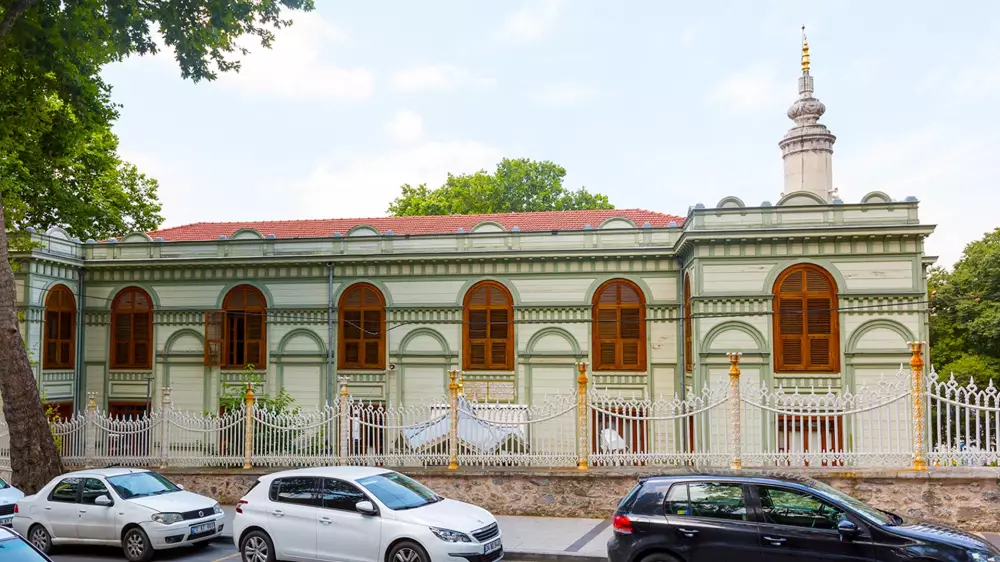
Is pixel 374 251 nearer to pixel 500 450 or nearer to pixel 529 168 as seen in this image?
pixel 500 450

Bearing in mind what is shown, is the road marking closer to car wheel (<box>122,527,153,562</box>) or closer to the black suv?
the black suv

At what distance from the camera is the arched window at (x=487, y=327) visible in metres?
Answer: 22.9

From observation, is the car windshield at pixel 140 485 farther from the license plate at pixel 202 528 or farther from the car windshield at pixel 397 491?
the car windshield at pixel 397 491

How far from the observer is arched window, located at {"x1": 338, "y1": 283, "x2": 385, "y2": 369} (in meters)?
23.5

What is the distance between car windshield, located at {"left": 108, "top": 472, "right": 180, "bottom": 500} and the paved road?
870 millimetres

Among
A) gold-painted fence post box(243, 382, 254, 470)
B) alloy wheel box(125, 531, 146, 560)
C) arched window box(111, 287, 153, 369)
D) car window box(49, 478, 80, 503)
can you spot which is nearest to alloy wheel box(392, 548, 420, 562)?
→ alloy wheel box(125, 531, 146, 560)

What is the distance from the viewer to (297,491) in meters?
10.6

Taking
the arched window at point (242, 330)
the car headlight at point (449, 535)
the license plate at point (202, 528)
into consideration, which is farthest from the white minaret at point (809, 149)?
the license plate at point (202, 528)

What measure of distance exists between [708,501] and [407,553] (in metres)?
3.62

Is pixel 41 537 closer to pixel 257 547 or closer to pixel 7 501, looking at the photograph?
pixel 7 501

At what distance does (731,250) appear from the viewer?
64.8 ft

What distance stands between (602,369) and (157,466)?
38.4 feet

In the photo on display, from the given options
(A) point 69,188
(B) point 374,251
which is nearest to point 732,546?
(B) point 374,251

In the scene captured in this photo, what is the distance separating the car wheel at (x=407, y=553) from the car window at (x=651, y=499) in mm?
2585
